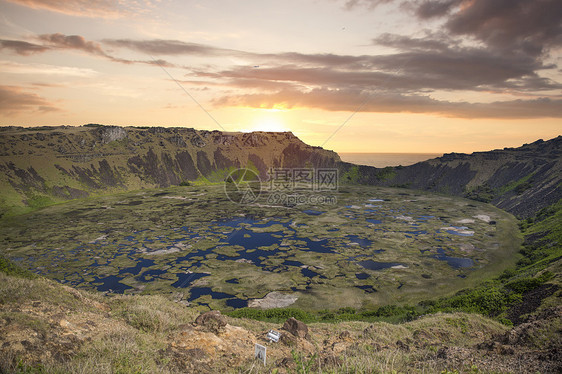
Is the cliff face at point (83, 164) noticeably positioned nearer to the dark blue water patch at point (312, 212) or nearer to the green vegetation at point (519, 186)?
the dark blue water patch at point (312, 212)

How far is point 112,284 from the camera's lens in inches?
1721

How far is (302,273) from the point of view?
1895 inches

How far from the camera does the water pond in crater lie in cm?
4275

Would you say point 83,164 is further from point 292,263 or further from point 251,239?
point 292,263

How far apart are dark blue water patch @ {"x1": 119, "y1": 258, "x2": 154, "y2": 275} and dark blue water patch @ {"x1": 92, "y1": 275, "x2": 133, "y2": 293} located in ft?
7.52

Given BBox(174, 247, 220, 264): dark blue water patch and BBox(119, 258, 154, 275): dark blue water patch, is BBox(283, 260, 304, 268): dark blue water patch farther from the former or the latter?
BBox(119, 258, 154, 275): dark blue water patch

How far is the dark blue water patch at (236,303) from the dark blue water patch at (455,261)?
36.7 meters

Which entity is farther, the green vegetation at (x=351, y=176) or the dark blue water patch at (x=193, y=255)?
the green vegetation at (x=351, y=176)

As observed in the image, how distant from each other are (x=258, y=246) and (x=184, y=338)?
48419mm

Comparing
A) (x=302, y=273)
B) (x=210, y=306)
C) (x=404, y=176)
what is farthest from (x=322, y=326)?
(x=404, y=176)

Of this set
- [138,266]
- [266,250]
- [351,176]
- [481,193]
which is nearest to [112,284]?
[138,266]

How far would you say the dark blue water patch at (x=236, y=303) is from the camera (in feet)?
123

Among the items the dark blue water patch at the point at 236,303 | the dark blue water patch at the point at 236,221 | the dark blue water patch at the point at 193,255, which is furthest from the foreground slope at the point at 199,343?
the dark blue water patch at the point at 236,221

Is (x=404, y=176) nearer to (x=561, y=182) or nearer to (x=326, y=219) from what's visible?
(x=561, y=182)
